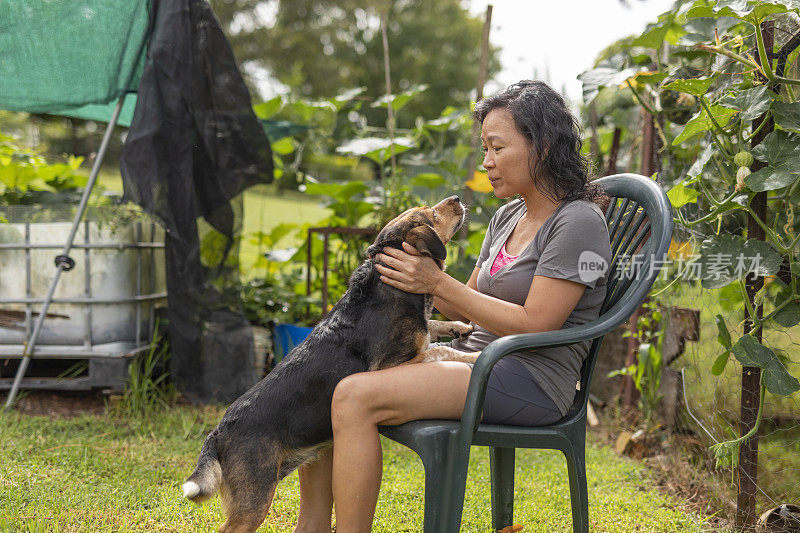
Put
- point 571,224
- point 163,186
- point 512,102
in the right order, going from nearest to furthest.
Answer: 1. point 571,224
2. point 512,102
3. point 163,186

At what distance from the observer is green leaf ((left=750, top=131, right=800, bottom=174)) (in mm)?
2293

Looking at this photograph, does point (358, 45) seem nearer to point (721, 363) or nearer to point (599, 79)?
point (599, 79)

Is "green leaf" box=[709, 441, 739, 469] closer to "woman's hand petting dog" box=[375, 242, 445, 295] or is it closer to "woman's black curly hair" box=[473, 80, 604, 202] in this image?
"woman's black curly hair" box=[473, 80, 604, 202]

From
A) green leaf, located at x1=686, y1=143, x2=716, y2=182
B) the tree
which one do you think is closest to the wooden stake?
green leaf, located at x1=686, y1=143, x2=716, y2=182

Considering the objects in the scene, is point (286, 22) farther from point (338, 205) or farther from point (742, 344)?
point (742, 344)

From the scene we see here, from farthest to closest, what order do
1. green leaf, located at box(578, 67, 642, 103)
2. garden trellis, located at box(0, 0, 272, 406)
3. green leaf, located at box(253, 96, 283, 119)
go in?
green leaf, located at box(253, 96, 283, 119), garden trellis, located at box(0, 0, 272, 406), green leaf, located at box(578, 67, 642, 103)

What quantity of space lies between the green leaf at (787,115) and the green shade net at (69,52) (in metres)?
3.37

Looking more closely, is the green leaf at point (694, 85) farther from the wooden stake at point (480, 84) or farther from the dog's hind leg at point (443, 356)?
the wooden stake at point (480, 84)

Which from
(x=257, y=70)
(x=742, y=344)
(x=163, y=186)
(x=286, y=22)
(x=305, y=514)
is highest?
(x=286, y=22)

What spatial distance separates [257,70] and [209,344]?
2276cm

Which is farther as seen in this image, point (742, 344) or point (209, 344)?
point (209, 344)

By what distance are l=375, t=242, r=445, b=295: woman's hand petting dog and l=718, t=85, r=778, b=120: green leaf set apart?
1.28 metres

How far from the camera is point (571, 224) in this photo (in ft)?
6.63

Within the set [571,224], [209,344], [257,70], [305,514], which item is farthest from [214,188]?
[257,70]
